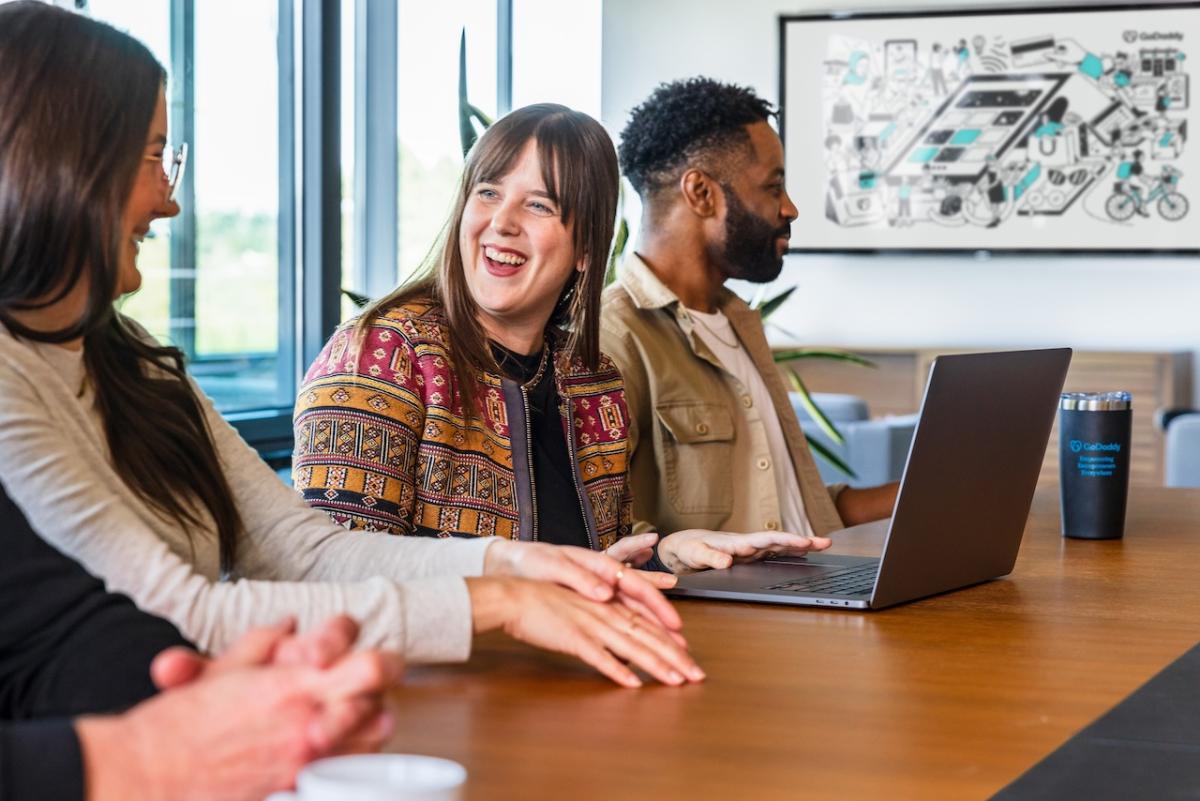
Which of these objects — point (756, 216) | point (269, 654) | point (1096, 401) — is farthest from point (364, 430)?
point (756, 216)

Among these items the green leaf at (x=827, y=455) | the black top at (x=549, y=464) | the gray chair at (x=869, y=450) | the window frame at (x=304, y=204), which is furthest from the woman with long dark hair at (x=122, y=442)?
the gray chair at (x=869, y=450)

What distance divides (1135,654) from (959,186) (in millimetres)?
5650

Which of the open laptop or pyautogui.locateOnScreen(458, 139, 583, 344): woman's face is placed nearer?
the open laptop

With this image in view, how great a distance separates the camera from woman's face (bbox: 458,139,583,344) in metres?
2.15

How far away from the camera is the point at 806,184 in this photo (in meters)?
6.93

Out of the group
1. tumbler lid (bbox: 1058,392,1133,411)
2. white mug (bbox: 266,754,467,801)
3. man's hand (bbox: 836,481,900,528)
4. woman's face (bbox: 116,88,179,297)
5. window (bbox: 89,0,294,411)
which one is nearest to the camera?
white mug (bbox: 266,754,467,801)

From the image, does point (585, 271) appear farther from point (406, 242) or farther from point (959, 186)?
point (959, 186)

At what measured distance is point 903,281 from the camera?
6.84 metres

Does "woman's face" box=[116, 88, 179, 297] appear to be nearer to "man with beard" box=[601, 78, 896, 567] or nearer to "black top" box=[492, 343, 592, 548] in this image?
"black top" box=[492, 343, 592, 548]

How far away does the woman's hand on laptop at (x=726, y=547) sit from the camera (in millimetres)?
1747

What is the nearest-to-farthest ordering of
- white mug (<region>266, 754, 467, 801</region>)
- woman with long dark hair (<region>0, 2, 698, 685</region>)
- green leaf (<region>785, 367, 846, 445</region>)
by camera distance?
white mug (<region>266, 754, 467, 801</region>), woman with long dark hair (<region>0, 2, 698, 685</region>), green leaf (<region>785, 367, 846, 445</region>)

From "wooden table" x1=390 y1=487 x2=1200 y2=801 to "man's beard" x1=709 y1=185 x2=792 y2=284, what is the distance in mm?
1435

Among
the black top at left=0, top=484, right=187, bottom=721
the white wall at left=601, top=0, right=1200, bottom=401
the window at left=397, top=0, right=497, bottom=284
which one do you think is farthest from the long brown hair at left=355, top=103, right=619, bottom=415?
the white wall at left=601, top=0, right=1200, bottom=401

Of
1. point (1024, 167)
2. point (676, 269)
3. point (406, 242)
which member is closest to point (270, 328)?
point (406, 242)
